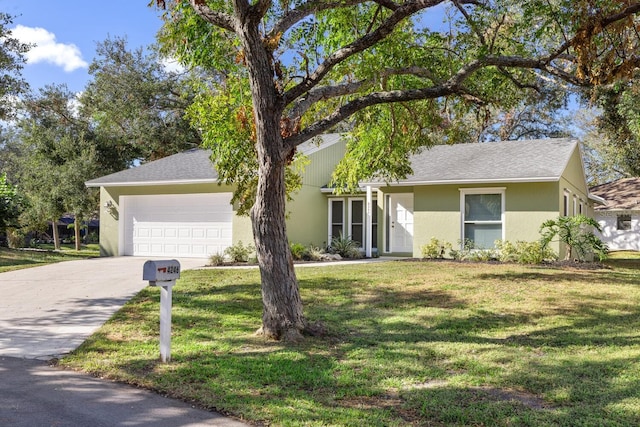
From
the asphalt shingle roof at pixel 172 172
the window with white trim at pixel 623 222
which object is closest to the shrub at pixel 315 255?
the asphalt shingle roof at pixel 172 172

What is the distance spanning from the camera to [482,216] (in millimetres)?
16109

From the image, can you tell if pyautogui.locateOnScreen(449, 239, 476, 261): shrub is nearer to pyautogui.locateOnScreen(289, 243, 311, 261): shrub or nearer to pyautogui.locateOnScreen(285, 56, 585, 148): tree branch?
pyautogui.locateOnScreen(289, 243, 311, 261): shrub

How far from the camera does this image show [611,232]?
31.2 m

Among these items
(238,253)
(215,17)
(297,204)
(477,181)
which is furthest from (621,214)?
(215,17)

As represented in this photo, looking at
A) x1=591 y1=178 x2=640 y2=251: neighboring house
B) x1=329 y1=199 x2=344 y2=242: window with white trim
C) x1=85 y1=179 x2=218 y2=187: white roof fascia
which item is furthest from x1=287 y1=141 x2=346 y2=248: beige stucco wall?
x1=591 y1=178 x2=640 y2=251: neighboring house

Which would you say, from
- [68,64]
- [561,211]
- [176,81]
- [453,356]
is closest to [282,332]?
[453,356]

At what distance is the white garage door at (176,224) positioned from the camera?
58.6 feet

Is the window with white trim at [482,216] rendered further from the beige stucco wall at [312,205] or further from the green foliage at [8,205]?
the green foliage at [8,205]

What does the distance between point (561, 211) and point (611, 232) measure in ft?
59.7

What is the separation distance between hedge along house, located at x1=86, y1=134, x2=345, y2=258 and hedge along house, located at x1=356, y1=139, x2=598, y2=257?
150 centimetres

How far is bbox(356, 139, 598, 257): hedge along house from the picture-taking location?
1544cm

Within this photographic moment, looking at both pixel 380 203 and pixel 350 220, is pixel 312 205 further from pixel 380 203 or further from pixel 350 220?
pixel 380 203

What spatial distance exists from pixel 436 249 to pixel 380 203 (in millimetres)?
2884

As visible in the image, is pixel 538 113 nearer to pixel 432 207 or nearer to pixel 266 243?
pixel 432 207
